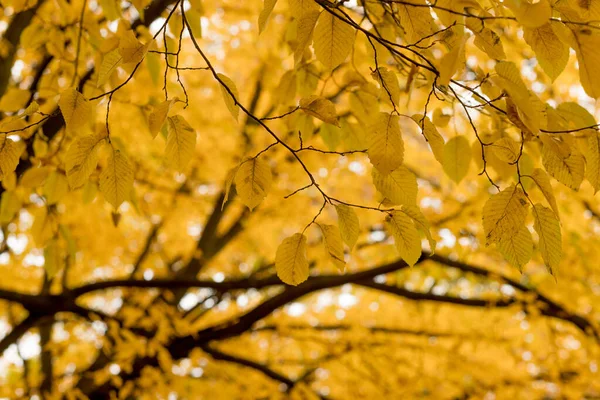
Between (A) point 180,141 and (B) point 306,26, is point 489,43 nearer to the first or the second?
(B) point 306,26

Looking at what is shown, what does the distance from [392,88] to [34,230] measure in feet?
4.36

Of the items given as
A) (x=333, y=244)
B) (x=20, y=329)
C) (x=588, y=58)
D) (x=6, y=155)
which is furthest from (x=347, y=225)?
(x=20, y=329)

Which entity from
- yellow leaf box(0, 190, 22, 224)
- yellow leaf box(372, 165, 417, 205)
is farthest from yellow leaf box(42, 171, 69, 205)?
yellow leaf box(372, 165, 417, 205)

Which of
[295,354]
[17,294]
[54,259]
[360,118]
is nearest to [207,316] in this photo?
[295,354]

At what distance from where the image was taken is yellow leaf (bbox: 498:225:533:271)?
1058 mm

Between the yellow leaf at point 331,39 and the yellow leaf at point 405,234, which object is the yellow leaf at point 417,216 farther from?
the yellow leaf at point 331,39

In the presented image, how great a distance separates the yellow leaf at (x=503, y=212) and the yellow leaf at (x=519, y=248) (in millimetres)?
42

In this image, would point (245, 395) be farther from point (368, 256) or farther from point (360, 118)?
point (360, 118)

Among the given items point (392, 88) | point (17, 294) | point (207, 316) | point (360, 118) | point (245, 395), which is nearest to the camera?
point (392, 88)

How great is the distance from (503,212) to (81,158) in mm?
817

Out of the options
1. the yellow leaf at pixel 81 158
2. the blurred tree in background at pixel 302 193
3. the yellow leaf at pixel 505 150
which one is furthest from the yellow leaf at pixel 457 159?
the yellow leaf at pixel 81 158

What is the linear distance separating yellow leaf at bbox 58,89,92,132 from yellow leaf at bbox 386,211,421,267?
0.62 m

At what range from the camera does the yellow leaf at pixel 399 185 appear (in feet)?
3.65

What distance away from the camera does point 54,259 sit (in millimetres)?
1927
